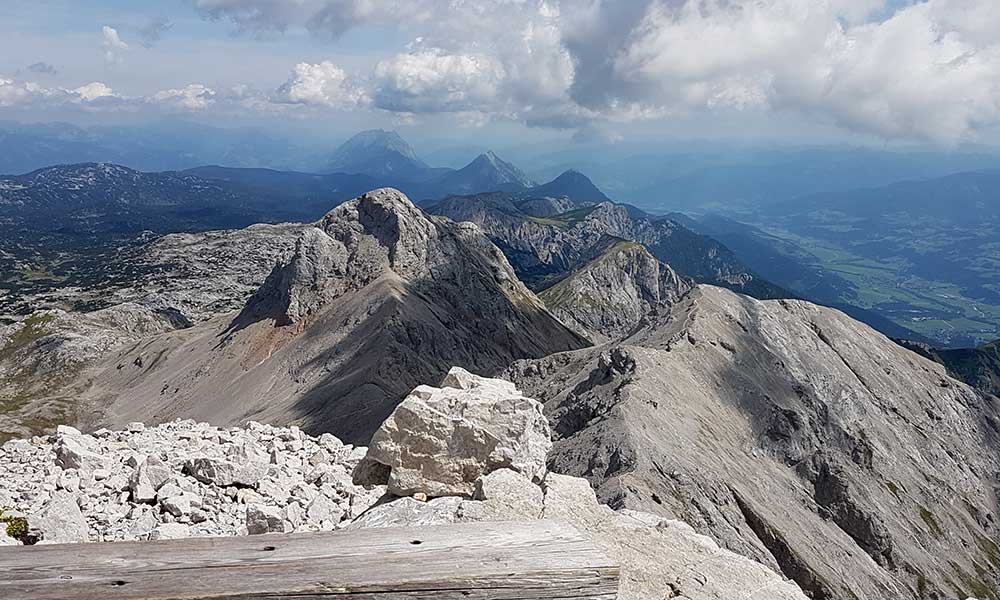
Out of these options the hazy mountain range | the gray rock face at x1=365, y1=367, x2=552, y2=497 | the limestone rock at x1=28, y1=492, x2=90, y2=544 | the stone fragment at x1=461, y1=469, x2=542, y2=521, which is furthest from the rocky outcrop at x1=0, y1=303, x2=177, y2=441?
the stone fragment at x1=461, y1=469, x2=542, y2=521

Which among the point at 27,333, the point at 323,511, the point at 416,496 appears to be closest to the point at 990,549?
A: the point at 416,496

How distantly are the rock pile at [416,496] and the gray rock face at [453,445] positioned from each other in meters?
0.02

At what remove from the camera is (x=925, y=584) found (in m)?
71.1

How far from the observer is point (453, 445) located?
10773mm

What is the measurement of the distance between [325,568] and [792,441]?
85.5 m

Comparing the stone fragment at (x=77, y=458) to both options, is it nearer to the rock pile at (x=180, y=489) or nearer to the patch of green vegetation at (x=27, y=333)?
the rock pile at (x=180, y=489)

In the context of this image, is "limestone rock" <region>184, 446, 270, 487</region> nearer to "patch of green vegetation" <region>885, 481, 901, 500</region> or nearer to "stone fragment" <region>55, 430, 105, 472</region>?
"stone fragment" <region>55, 430, 105, 472</region>

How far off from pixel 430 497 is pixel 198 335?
5209 inches

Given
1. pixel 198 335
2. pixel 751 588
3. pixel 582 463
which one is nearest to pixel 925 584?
pixel 582 463

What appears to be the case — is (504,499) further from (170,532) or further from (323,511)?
(170,532)

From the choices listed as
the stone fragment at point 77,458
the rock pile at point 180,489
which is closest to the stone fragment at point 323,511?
the rock pile at point 180,489

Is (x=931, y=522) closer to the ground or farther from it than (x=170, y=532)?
closer to the ground

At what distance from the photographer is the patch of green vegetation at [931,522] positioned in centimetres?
8300

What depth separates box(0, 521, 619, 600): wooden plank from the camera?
4996mm
